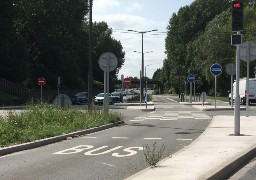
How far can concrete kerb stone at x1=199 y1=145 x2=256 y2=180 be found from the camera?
26.2 feet

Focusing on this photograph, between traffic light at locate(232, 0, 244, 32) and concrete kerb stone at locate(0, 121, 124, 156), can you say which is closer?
concrete kerb stone at locate(0, 121, 124, 156)

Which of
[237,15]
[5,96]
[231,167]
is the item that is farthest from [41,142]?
[5,96]

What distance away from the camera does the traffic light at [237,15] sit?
14336mm

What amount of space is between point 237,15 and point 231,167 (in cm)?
654

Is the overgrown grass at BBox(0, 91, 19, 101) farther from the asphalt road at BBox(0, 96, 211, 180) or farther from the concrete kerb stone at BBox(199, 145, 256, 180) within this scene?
the concrete kerb stone at BBox(199, 145, 256, 180)

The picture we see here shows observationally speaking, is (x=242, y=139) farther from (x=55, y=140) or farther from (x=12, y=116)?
(x=12, y=116)

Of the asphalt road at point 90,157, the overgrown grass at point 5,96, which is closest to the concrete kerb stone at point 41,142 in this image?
the asphalt road at point 90,157

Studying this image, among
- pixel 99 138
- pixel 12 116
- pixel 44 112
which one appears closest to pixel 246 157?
pixel 99 138

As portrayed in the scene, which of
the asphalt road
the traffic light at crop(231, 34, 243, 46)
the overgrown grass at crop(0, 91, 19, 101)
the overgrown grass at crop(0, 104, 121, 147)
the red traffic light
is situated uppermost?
the red traffic light

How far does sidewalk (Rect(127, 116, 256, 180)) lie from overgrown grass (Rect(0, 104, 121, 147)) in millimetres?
4760

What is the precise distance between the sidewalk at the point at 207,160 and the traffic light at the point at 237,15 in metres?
3.31

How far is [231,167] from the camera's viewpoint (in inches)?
360

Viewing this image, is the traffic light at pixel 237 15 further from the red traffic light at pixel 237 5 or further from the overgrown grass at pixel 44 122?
the overgrown grass at pixel 44 122

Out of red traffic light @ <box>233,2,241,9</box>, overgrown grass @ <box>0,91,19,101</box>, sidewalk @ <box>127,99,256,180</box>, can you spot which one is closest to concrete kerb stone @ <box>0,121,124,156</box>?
sidewalk @ <box>127,99,256,180</box>
